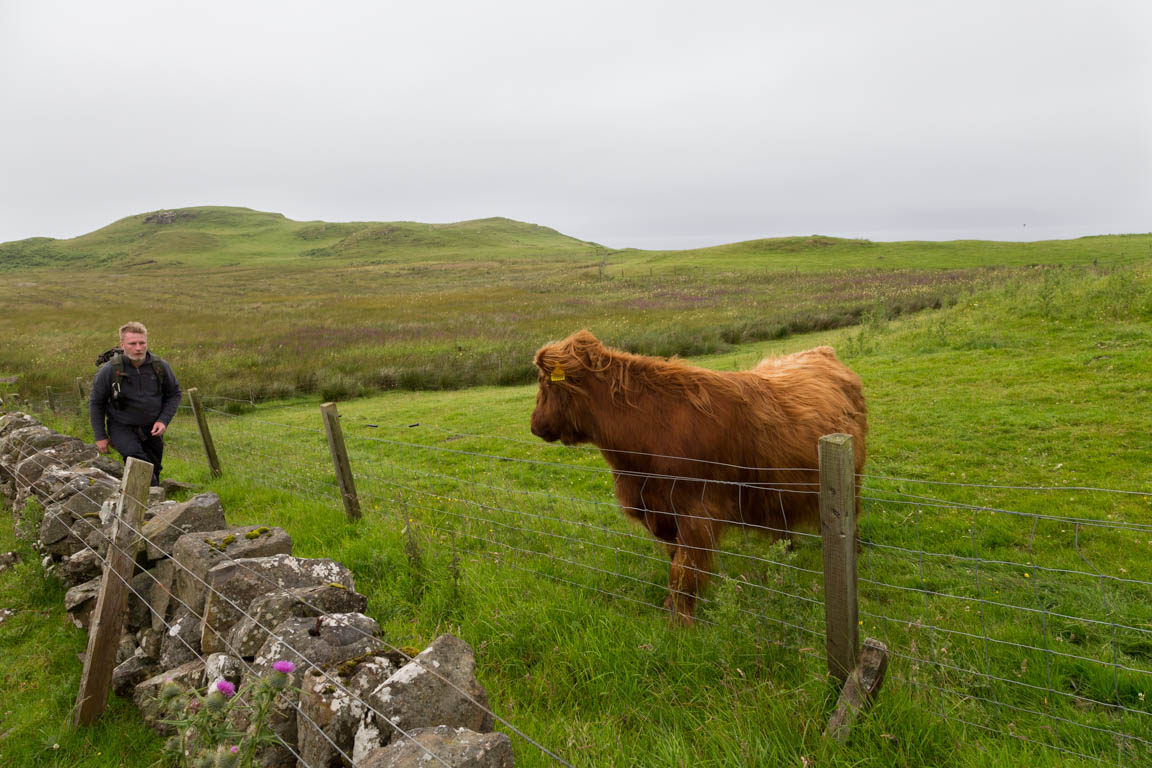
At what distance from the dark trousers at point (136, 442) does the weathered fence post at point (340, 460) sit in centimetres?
220

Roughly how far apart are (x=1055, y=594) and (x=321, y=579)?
5.27 m

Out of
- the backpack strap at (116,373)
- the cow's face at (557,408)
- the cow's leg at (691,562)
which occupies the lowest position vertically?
the cow's leg at (691,562)

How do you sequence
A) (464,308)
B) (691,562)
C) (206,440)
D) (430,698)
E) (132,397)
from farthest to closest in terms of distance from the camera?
(464,308) → (206,440) → (132,397) → (691,562) → (430,698)

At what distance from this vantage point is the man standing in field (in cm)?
629

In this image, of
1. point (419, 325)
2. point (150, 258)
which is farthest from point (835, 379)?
point (150, 258)

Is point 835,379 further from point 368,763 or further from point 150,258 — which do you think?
point 150,258

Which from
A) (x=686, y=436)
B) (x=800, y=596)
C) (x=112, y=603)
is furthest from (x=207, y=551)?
(x=800, y=596)

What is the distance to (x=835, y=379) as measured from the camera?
225 inches

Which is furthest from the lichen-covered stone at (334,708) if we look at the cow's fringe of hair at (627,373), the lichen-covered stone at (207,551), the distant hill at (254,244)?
the distant hill at (254,244)

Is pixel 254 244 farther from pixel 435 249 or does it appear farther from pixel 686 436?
pixel 686 436

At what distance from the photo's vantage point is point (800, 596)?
3803mm

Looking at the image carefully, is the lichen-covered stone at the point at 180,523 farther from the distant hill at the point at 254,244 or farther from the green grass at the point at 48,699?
the distant hill at the point at 254,244

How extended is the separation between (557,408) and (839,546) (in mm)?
2640

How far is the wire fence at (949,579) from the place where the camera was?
2.94 metres
